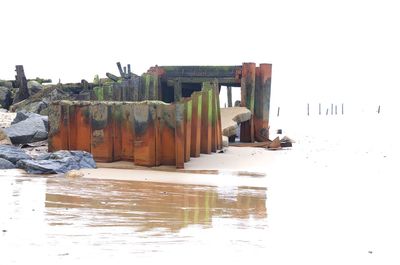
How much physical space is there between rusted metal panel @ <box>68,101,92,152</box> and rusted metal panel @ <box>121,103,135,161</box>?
2.67ft

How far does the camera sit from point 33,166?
11.2 meters

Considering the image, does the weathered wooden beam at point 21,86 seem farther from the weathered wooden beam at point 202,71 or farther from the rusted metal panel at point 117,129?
the rusted metal panel at point 117,129

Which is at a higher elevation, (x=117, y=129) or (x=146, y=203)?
(x=117, y=129)

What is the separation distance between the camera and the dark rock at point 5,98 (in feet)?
103

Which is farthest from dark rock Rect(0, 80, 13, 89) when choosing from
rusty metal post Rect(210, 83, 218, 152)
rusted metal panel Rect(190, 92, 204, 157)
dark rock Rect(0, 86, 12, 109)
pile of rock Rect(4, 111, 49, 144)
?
rusted metal panel Rect(190, 92, 204, 157)

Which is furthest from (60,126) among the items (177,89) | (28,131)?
(177,89)

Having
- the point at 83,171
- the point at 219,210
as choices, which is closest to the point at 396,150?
the point at 83,171

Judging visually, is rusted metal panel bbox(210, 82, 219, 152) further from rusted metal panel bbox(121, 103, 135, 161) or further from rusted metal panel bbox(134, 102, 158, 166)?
rusted metal panel bbox(134, 102, 158, 166)

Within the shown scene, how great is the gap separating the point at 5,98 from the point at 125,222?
26.8 metres

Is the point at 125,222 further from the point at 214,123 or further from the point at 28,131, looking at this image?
the point at 214,123

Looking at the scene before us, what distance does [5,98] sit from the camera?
31.5 metres

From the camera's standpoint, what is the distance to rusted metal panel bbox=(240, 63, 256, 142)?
22078 mm

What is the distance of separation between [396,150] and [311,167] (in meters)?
6.66

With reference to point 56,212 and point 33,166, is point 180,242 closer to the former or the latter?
point 56,212
